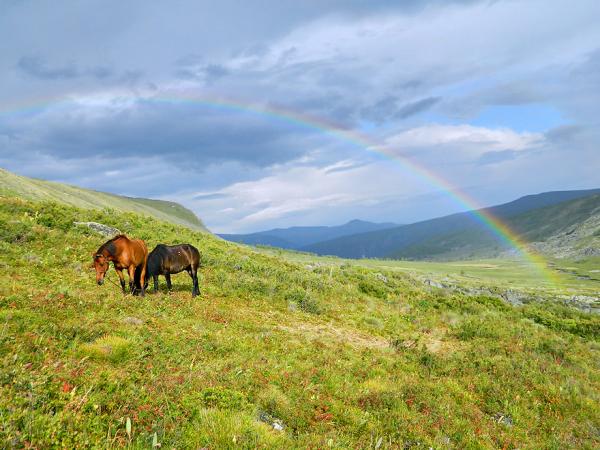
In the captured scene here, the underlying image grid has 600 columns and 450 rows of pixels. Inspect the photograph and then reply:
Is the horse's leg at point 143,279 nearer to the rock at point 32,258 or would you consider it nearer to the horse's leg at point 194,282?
the horse's leg at point 194,282

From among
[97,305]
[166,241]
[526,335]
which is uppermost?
[166,241]

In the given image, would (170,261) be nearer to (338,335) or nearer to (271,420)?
(338,335)

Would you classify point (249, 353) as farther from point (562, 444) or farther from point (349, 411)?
point (562, 444)

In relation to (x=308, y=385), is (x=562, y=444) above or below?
below

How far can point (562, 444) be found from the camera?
916 centimetres

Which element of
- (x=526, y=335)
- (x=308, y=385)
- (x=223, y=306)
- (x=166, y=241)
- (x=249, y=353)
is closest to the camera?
(x=308, y=385)

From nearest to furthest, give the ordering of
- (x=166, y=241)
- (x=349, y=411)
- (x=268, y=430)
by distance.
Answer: (x=268, y=430) < (x=349, y=411) < (x=166, y=241)

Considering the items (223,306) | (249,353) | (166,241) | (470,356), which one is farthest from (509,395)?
(166,241)

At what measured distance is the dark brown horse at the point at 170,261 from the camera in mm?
15906

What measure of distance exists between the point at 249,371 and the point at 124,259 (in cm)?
746

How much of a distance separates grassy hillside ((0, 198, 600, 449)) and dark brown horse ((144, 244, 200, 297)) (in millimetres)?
880

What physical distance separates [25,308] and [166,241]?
18.1m

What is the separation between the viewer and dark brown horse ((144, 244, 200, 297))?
1591cm

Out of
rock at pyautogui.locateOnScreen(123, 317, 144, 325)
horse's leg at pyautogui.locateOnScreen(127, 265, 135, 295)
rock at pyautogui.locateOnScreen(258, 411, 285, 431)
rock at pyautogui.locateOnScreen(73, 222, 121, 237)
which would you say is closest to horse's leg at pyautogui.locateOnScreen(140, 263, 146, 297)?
horse's leg at pyautogui.locateOnScreen(127, 265, 135, 295)
